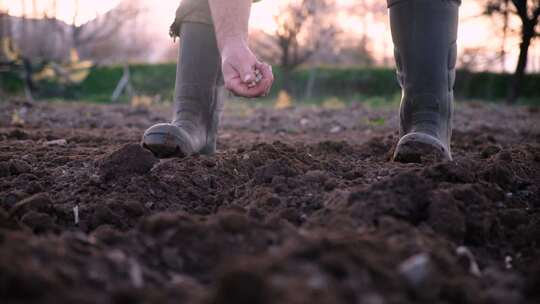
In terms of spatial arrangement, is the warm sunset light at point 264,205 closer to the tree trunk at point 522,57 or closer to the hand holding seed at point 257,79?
the hand holding seed at point 257,79

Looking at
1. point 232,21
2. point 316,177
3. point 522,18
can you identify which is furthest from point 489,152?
point 522,18

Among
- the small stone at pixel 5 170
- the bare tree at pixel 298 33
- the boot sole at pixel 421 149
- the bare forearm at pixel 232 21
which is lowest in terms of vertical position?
the small stone at pixel 5 170

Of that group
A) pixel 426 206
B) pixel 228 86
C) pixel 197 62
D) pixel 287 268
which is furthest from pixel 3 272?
pixel 197 62

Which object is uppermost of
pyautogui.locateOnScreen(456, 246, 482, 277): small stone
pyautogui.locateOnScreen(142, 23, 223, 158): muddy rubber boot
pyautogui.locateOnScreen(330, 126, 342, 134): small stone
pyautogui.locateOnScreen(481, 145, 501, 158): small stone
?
pyautogui.locateOnScreen(142, 23, 223, 158): muddy rubber boot

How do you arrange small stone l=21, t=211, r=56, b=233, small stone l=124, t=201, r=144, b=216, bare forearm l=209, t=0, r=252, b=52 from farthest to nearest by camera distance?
bare forearm l=209, t=0, r=252, b=52 < small stone l=124, t=201, r=144, b=216 < small stone l=21, t=211, r=56, b=233

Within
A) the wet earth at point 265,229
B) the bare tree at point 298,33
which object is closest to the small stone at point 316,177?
the wet earth at point 265,229

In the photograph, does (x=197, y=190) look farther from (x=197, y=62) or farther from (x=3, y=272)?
(x=3, y=272)

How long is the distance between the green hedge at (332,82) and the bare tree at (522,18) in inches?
125

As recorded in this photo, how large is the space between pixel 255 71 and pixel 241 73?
2.2 inches

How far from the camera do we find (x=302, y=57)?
14.9 meters

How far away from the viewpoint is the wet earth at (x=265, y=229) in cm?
77

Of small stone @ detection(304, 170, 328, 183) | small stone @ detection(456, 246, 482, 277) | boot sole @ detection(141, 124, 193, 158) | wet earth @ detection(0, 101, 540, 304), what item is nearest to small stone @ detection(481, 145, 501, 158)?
wet earth @ detection(0, 101, 540, 304)

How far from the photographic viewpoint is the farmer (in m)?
1.96

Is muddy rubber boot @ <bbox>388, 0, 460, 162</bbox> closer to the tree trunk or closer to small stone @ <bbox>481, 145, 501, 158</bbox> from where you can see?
small stone @ <bbox>481, 145, 501, 158</bbox>
